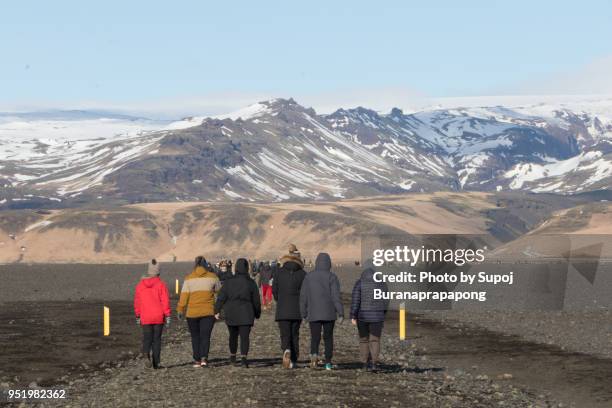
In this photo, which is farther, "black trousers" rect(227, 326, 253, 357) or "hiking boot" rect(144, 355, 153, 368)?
"hiking boot" rect(144, 355, 153, 368)

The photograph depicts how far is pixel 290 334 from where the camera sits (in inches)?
1017

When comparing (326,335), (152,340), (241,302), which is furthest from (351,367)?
(152,340)

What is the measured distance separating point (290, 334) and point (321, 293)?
124 centimetres

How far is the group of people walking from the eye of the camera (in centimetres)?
2533

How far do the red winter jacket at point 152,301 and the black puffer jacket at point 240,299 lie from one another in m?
1.15

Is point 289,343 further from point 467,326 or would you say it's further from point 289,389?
point 467,326

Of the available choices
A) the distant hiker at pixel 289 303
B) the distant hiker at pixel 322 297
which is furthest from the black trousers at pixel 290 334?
the distant hiker at pixel 322 297

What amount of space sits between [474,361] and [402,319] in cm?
623

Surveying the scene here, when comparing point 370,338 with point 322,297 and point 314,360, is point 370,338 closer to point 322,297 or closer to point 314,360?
point 314,360

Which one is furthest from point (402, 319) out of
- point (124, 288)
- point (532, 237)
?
point (532, 237)

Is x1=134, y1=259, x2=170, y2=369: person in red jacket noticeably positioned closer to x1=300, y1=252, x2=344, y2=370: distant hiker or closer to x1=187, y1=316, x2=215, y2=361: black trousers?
x1=187, y1=316, x2=215, y2=361: black trousers

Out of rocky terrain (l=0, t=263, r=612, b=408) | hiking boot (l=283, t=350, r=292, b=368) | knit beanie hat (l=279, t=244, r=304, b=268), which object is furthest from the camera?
knit beanie hat (l=279, t=244, r=304, b=268)

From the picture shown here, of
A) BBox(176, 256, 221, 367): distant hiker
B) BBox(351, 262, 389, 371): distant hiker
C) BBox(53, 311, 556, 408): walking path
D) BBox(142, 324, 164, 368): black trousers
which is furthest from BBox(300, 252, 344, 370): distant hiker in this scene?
BBox(142, 324, 164, 368): black trousers

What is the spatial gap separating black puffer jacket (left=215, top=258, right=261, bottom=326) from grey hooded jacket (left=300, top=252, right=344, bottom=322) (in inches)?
44.4
